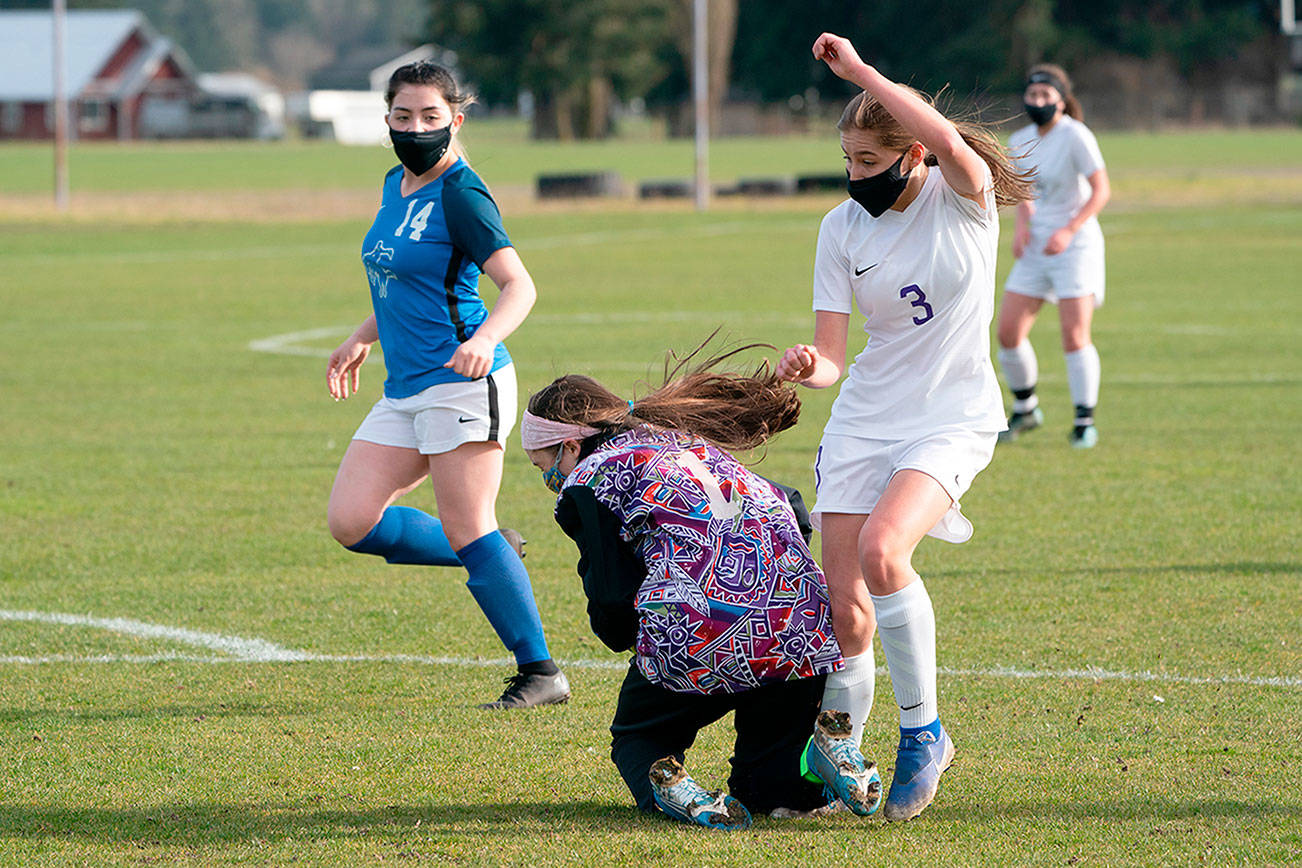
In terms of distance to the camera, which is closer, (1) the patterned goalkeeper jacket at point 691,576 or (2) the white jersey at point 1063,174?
(1) the patterned goalkeeper jacket at point 691,576

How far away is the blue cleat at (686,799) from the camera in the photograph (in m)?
4.25

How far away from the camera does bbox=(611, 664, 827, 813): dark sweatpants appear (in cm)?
434

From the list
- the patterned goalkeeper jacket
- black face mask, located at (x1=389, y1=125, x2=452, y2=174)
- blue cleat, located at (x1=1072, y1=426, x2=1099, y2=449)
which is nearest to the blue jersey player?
black face mask, located at (x1=389, y1=125, x2=452, y2=174)

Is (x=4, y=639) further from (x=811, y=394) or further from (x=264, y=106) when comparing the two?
(x=264, y=106)

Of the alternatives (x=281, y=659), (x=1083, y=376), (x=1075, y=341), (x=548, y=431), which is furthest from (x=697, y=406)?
(x=1075, y=341)

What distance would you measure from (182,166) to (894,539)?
2399 inches

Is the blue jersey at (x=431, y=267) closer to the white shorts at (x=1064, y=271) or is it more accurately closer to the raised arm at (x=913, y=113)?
the raised arm at (x=913, y=113)

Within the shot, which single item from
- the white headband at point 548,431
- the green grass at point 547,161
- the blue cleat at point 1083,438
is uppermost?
the green grass at point 547,161

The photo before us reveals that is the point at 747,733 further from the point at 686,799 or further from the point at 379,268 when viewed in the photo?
the point at 379,268

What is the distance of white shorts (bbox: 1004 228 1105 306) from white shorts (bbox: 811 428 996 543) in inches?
240

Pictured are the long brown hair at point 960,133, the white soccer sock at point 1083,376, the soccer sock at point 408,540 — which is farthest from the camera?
the white soccer sock at point 1083,376

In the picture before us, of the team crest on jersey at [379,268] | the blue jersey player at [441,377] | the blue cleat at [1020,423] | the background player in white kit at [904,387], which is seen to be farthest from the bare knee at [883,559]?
the blue cleat at [1020,423]

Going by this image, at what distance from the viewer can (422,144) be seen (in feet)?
16.9

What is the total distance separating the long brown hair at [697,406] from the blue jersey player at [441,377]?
2.16ft
